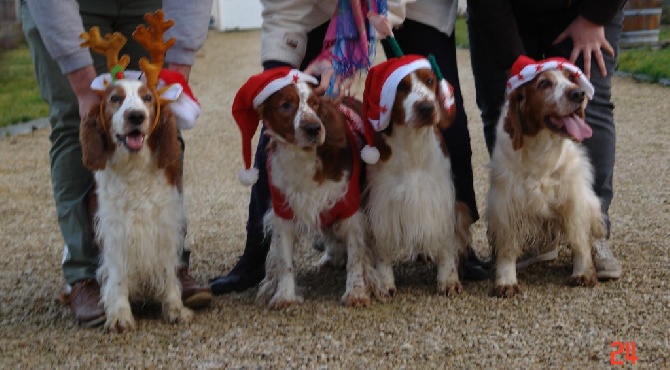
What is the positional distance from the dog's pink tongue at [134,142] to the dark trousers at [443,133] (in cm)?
80

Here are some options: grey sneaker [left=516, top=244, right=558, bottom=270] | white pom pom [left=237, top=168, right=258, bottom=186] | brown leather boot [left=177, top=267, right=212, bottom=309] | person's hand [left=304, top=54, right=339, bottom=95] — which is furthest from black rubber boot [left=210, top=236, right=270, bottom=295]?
grey sneaker [left=516, top=244, right=558, bottom=270]

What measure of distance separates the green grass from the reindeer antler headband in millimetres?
4827

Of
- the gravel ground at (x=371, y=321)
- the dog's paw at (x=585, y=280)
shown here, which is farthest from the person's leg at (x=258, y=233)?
the dog's paw at (x=585, y=280)

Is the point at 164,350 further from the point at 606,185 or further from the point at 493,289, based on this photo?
the point at 606,185

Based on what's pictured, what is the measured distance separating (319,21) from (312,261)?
126 centimetres

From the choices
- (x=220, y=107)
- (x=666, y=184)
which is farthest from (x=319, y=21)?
(x=220, y=107)

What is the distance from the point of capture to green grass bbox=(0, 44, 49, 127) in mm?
9946

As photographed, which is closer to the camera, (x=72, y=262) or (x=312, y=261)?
(x=72, y=262)

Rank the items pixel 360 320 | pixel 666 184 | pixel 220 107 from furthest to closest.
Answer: pixel 220 107 < pixel 666 184 < pixel 360 320

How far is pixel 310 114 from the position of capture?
3.81 m

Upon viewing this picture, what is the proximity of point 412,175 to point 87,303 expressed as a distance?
147cm

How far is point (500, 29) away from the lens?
418 cm

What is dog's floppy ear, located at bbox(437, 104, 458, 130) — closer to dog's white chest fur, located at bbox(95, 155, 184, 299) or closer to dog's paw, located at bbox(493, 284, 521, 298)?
dog's paw, located at bbox(493, 284, 521, 298)

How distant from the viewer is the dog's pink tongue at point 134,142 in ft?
11.7
